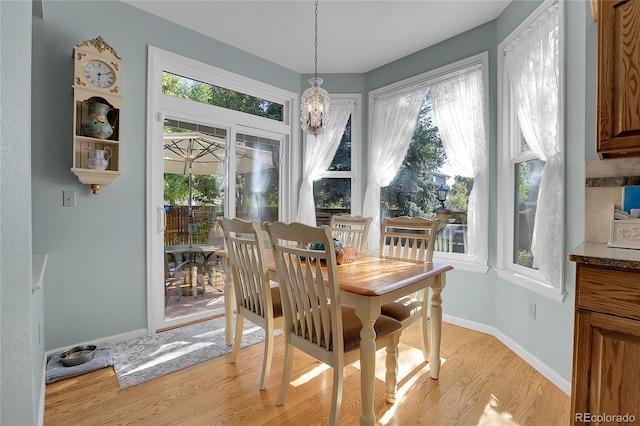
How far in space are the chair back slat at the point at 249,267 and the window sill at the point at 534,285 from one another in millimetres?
1830

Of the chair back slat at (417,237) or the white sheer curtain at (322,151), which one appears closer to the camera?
the chair back slat at (417,237)

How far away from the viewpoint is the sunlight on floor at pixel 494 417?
5.38 ft

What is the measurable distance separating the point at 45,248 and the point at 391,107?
346 cm

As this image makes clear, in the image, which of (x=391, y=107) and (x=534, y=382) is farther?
(x=391, y=107)

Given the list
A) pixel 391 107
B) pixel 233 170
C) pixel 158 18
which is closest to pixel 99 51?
pixel 158 18

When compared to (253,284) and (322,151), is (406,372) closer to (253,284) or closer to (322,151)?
(253,284)

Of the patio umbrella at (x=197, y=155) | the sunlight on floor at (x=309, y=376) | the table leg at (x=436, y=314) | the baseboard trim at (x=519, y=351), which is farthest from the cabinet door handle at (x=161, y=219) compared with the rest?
the baseboard trim at (x=519, y=351)

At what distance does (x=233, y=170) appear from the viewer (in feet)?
Result: 11.2

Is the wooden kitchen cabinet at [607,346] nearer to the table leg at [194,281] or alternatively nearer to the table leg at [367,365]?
the table leg at [367,365]

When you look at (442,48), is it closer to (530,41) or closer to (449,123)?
(449,123)

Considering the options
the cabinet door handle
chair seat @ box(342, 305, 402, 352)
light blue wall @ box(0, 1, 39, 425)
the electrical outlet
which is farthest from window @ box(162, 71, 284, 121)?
chair seat @ box(342, 305, 402, 352)

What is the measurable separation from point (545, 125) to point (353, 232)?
1.61 metres

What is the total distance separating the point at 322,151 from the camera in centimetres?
392

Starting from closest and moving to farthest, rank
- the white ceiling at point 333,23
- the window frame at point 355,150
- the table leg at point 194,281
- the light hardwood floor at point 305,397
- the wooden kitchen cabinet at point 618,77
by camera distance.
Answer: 1. the wooden kitchen cabinet at point 618,77
2. the light hardwood floor at point 305,397
3. the white ceiling at point 333,23
4. the table leg at point 194,281
5. the window frame at point 355,150
